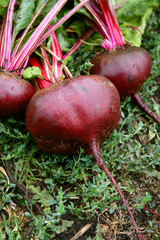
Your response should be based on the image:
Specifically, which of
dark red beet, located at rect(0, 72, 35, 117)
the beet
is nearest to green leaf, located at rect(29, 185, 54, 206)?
dark red beet, located at rect(0, 72, 35, 117)

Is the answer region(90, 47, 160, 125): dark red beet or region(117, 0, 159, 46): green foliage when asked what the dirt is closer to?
region(90, 47, 160, 125): dark red beet

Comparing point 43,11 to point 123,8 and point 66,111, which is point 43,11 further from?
point 66,111

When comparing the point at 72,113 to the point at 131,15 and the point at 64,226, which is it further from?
the point at 131,15

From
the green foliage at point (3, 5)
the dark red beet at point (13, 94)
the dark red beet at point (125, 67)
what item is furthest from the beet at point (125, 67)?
the green foliage at point (3, 5)

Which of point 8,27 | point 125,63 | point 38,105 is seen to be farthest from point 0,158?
point 125,63

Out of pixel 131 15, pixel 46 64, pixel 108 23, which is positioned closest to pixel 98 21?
pixel 108 23

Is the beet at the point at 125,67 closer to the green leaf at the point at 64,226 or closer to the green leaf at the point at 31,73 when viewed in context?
the green leaf at the point at 31,73
